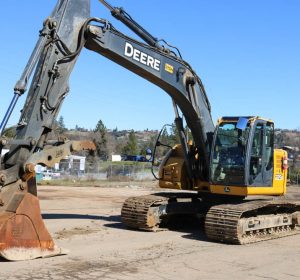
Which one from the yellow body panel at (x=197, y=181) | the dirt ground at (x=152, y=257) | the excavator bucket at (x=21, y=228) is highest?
the yellow body panel at (x=197, y=181)

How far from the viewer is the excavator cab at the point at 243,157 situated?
12094 mm

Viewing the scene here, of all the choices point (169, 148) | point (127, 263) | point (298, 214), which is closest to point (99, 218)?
point (169, 148)

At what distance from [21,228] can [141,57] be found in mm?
4687

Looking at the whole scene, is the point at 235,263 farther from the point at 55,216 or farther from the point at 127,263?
the point at 55,216

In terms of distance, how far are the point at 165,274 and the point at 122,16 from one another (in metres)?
6.00

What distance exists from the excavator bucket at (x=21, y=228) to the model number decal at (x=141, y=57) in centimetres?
386

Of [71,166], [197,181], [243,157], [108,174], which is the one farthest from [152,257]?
[71,166]

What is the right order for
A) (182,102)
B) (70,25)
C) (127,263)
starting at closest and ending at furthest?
(127,263) → (70,25) → (182,102)

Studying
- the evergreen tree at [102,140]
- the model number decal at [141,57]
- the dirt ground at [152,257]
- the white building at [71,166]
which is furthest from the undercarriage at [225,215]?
the evergreen tree at [102,140]

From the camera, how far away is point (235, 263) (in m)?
9.05

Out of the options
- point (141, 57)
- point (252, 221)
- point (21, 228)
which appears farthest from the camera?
point (252, 221)

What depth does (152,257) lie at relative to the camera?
9352 mm

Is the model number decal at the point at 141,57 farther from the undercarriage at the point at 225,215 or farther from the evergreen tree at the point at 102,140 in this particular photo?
the evergreen tree at the point at 102,140

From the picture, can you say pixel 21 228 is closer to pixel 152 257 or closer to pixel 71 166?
pixel 152 257
